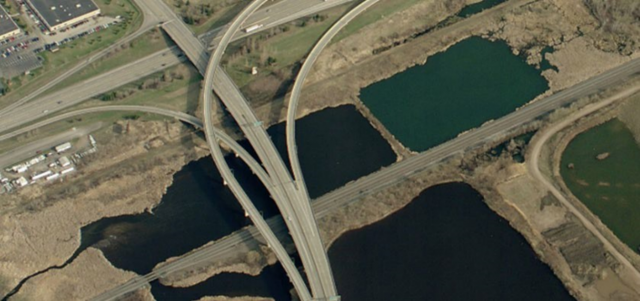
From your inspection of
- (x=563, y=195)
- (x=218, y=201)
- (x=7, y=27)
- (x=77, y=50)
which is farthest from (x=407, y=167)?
(x=7, y=27)

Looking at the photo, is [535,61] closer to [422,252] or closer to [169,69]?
[422,252]

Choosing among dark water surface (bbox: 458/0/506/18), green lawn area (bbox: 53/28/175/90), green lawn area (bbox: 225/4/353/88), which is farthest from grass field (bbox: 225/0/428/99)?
green lawn area (bbox: 53/28/175/90)

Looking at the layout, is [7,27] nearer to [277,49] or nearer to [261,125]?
[277,49]

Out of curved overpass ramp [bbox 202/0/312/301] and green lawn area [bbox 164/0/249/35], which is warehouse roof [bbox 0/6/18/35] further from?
curved overpass ramp [bbox 202/0/312/301]

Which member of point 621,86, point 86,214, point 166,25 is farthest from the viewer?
point 166,25

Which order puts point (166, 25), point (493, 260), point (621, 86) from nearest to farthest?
point (493, 260) → point (621, 86) → point (166, 25)

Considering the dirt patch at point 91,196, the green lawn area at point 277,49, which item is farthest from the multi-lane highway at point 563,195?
the dirt patch at point 91,196

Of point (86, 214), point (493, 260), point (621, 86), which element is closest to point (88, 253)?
point (86, 214)
